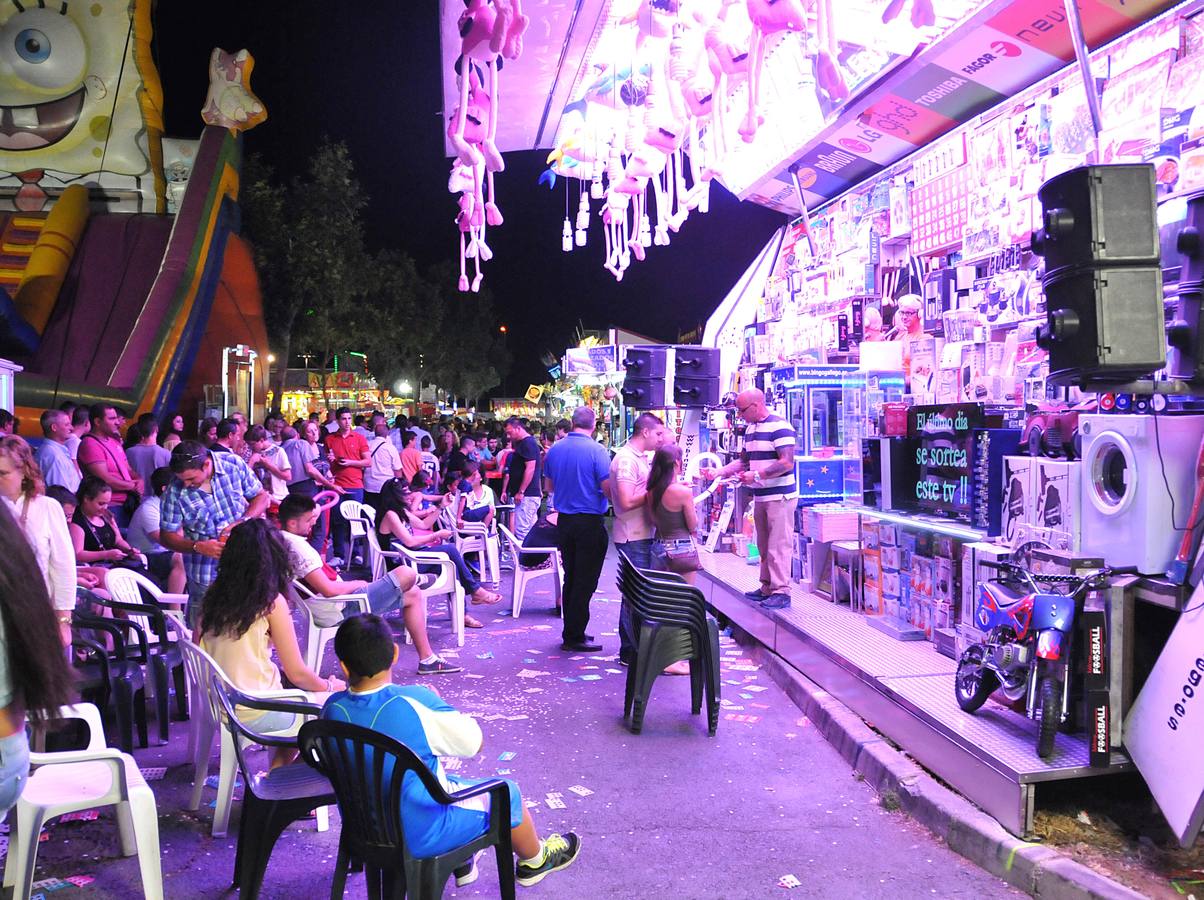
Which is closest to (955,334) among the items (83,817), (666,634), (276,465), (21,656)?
(666,634)

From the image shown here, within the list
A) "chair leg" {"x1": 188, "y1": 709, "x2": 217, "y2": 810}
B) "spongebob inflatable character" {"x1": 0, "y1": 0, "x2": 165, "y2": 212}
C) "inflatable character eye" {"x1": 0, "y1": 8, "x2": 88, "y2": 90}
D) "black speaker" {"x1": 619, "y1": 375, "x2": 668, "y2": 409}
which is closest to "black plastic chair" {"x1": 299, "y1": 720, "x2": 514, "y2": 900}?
"chair leg" {"x1": 188, "y1": 709, "x2": 217, "y2": 810}

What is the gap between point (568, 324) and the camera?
6831 cm

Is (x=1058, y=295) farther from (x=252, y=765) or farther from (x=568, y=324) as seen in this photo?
(x=568, y=324)

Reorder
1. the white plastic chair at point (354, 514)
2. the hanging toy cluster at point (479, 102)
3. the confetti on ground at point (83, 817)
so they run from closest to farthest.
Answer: the confetti on ground at point (83, 817) → the hanging toy cluster at point (479, 102) → the white plastic chair at point (354, 514)

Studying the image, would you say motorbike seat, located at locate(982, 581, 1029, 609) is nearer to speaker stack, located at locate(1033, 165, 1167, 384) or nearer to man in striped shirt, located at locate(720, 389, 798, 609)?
speaker stack, located at locate(1033, 165, 1167, 384)

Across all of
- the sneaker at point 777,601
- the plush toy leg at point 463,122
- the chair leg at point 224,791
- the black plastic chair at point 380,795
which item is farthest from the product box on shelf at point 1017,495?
the plush toy leg at point 463,122

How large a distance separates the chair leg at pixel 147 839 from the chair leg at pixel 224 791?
0.90 m

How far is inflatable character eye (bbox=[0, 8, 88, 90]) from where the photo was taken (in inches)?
803

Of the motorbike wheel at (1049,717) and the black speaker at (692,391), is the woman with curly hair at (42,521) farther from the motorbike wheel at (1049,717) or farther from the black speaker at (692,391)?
the black speaker at (692,391)

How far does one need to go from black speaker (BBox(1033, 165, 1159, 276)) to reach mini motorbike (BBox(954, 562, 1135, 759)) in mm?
1403

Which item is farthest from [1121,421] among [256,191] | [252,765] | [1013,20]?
[256,191]

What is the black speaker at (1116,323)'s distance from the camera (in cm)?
416

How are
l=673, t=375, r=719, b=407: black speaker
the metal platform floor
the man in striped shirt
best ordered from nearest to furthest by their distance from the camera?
the metal platform floor, the man in striped shirt, l=673, t=375, r=719, b=407: black speaker

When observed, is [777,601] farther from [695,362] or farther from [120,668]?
[695,362]
